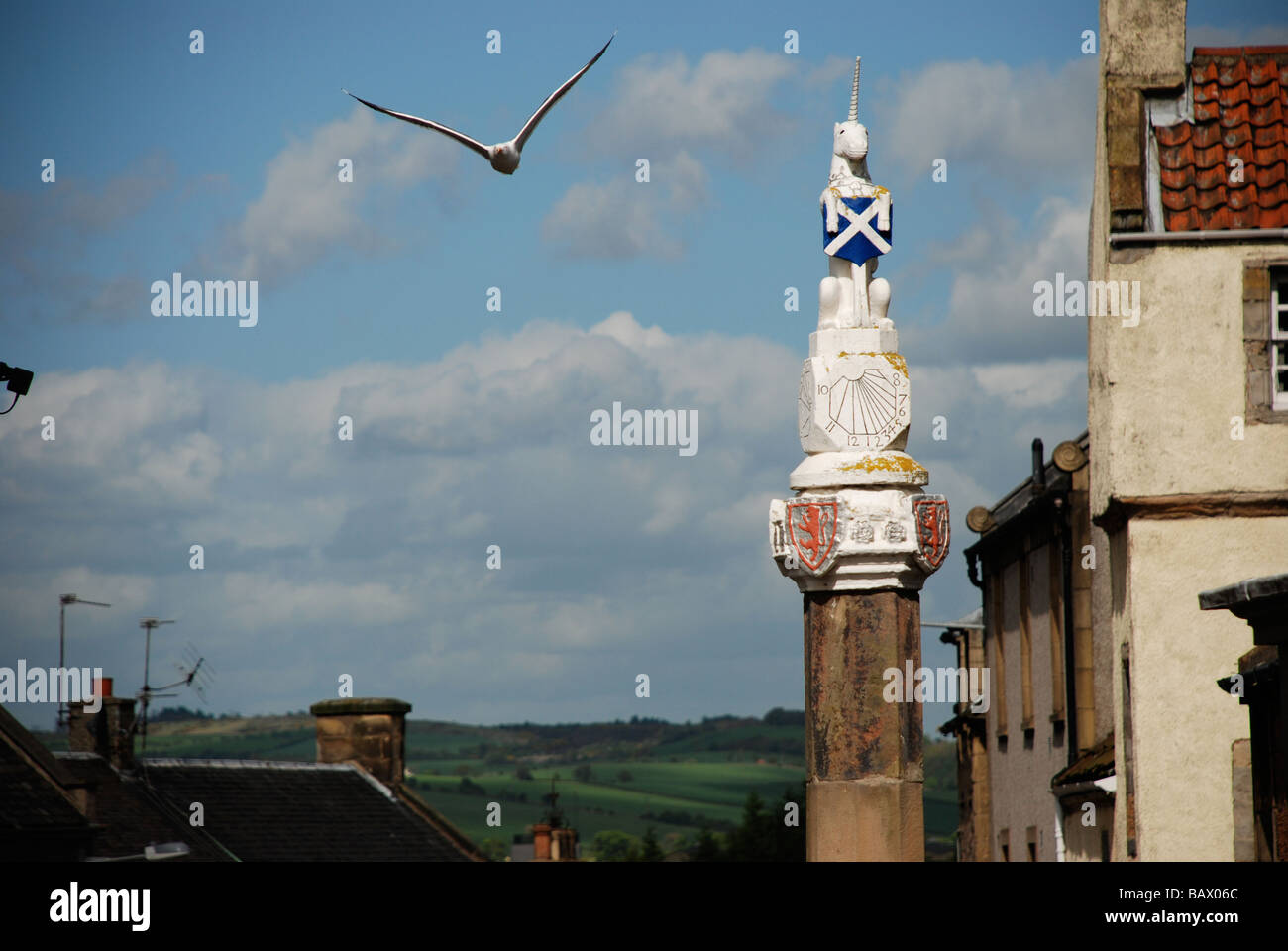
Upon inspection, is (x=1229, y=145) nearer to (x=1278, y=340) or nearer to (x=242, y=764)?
(x=1278, y=340)

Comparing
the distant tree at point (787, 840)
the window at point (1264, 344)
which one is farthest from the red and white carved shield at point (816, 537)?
the distant tree at point (787, 840)

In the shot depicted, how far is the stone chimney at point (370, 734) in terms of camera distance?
45344mm

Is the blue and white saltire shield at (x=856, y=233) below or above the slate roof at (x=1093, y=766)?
above

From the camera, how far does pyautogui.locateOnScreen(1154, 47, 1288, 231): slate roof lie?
19125 millimetres

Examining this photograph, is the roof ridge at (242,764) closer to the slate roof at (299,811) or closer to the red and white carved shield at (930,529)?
the slate roof at (299,811)

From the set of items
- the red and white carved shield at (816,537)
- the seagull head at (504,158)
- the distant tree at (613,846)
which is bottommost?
the distant tree at (613,846)

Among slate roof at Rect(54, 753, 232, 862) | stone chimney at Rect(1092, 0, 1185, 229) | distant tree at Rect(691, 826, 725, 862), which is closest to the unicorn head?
stone chimney at Rect(1092, 0, 1185, 229)

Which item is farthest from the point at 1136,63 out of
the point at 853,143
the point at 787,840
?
the point at 787,840

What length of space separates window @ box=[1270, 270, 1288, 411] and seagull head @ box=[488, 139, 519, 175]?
7928mm

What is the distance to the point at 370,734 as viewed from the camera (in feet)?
150

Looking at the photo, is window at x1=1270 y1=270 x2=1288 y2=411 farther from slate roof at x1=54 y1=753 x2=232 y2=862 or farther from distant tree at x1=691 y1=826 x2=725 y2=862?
distant tree at x1=691 y1=826 x2=725 y2=862

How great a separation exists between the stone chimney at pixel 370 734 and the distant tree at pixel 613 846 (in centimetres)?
3013

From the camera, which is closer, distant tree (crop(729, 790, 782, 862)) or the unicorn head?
the unicorn head

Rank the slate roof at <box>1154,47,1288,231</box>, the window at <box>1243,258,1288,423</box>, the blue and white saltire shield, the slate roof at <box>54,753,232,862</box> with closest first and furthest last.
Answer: the blue and white saltire shield < the window at <box>1243,258,1288,423</box> < the slate roof at <box>1154,47,1288,231</box> < the slate roof at <box>54,753,232,862</box>
